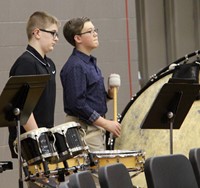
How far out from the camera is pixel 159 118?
7.61 m

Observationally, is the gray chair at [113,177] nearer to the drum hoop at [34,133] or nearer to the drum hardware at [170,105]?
the drum hoop at [34,133]

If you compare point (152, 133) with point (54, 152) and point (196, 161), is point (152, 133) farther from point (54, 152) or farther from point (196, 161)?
point (196, 161)

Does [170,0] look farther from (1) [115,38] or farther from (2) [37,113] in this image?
(2) [37,113]

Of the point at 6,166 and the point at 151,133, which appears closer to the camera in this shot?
the point at 6,166

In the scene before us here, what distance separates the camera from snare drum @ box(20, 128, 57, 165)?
6871 millimetres

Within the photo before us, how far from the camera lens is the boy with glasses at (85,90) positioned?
7844 millimetres

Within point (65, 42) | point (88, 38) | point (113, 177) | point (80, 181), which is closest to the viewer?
point (80, 181)

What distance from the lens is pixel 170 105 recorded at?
7.62 meters

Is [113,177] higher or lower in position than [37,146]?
higher

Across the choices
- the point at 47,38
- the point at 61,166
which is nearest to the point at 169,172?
the point at 61,166

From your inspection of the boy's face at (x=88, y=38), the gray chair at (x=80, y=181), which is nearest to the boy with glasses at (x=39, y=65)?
the boy's face at (x=88, y=38)

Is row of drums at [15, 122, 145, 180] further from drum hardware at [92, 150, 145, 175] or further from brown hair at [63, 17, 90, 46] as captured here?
brown hair at [63, 17, 90, 46]

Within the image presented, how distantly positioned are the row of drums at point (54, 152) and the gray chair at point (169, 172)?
1.49m

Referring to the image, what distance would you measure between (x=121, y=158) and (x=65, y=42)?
2657mm
